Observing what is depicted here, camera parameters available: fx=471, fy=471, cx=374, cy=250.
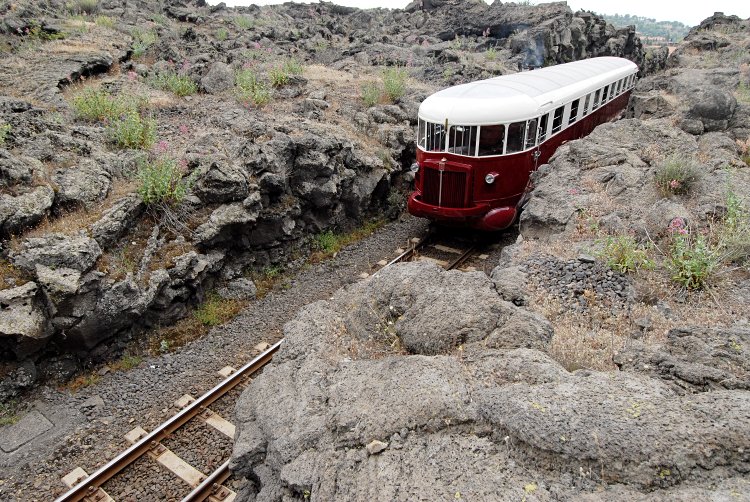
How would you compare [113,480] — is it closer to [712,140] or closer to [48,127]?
[48,127]

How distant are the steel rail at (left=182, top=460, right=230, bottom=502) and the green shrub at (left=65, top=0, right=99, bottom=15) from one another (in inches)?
998

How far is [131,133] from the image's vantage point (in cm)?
1102

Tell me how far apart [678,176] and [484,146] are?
3.98 m

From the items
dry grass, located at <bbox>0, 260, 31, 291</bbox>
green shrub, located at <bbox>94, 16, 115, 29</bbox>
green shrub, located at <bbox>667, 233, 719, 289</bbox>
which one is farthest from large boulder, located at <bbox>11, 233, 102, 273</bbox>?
green shrub, located at <bbox>94, 16, 115, 29</bbox>

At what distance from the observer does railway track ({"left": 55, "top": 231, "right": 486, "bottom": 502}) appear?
6.17 metres

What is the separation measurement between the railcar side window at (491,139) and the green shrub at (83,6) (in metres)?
22.7

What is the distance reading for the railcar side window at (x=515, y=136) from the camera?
35.8ft

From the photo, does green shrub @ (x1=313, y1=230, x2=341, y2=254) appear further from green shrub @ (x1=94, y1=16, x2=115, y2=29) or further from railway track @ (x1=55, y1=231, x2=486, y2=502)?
green shrub @ (x1=94, y1=16, x2=115, y2=29)

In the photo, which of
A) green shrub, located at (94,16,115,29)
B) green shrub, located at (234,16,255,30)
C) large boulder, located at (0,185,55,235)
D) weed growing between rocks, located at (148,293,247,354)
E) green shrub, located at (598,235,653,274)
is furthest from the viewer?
green shrub, located at (234,16,255,30)

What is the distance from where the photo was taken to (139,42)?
62.5 feet

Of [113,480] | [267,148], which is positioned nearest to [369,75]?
[267,148]

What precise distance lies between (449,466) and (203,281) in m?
7.78

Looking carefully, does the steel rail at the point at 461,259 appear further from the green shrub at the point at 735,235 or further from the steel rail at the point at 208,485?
the steel rail at the point at 208,485

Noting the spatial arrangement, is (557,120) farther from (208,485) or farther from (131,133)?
(208,485)
